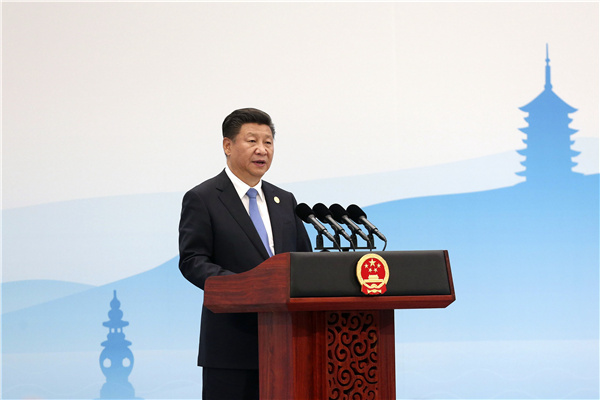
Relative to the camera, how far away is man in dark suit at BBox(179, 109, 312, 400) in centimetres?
205

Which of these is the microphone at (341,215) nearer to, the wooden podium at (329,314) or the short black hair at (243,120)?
the wooden podium at (329,314)

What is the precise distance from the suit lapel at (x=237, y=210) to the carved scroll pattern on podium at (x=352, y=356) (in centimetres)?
48

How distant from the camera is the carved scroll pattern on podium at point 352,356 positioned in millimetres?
1699

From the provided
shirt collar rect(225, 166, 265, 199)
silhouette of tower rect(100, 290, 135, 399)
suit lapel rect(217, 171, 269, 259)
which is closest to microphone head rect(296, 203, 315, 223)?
suit lapel rect(217, 171, 269, 259)

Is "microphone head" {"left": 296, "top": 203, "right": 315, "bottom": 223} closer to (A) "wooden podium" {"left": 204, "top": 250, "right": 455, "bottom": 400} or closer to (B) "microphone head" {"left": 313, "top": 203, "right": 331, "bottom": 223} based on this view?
(B) "microphone head" {"left": 313, "top": 203, "right": 331, "bottom": 223}

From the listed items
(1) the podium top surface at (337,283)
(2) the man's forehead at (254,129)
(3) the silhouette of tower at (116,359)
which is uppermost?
(2) the man's forehead at (254,129)

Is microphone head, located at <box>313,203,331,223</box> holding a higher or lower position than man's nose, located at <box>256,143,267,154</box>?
lower

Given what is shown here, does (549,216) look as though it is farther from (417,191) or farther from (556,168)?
(417,191)

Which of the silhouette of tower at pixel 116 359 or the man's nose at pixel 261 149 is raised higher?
the man's nose at pixel 261 149

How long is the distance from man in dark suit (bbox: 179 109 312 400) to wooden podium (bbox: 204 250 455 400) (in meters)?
0.27

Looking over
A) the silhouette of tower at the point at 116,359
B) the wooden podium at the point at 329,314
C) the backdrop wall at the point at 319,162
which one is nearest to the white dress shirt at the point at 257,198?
the wooden podium at the point at 329,314

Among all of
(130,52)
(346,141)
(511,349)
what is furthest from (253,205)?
(511,349)

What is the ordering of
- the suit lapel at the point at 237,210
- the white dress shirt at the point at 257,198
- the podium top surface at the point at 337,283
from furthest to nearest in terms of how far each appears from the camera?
1. the white dress shirt at the point at 257,198
2. the suit lapel at the point at 237,210
3. the podium top surface at the point at 337,283

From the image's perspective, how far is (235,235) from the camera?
2.15 m
